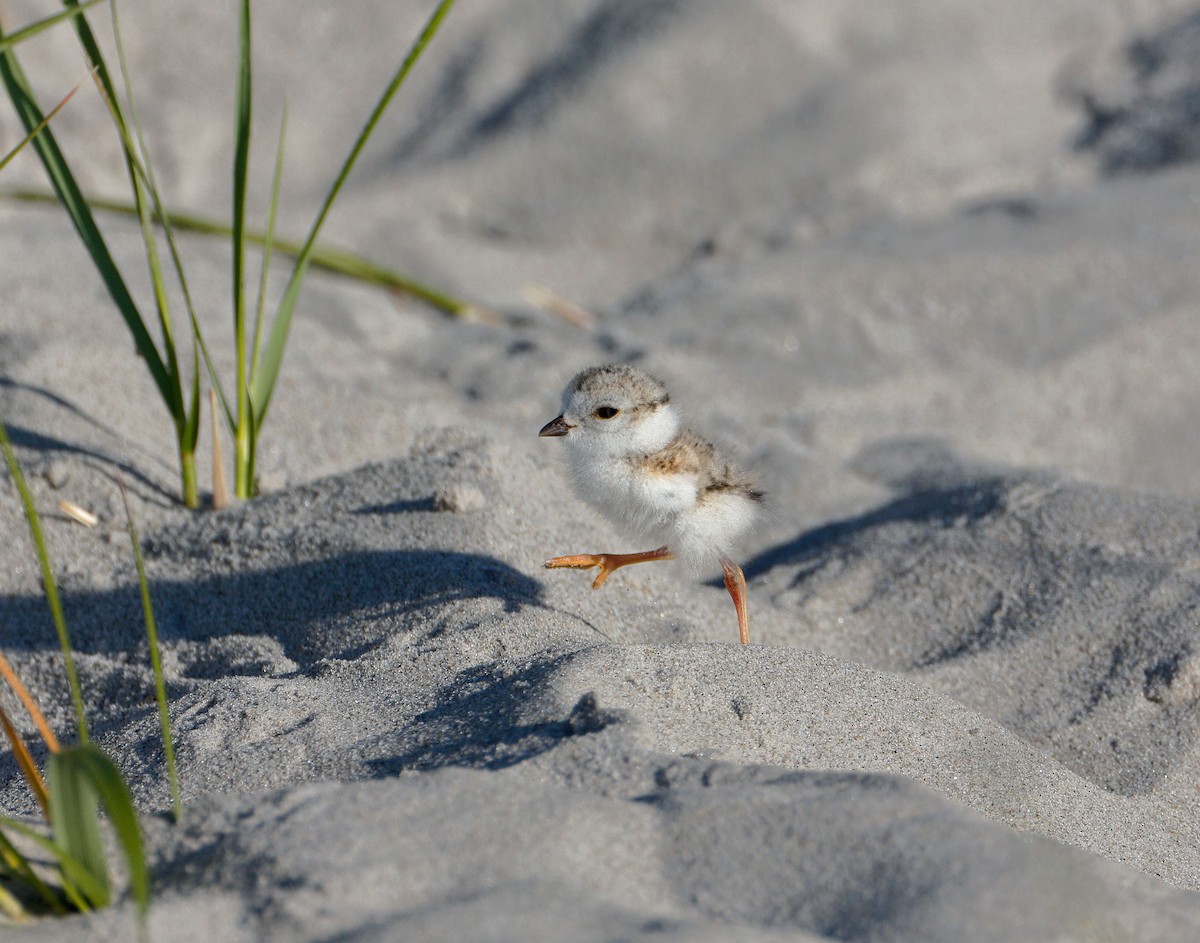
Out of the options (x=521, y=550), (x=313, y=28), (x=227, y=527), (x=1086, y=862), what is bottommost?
(x=1086, y=862)

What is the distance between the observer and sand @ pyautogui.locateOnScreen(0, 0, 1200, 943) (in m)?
1.72

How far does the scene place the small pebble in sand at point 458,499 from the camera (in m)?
3.06

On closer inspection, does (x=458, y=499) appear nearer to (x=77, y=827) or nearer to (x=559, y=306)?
(x=77, y=827)

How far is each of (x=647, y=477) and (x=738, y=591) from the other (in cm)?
34

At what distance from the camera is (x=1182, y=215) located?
5.08 meters

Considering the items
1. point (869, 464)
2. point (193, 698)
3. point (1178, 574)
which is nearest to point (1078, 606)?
point (1178, 574)

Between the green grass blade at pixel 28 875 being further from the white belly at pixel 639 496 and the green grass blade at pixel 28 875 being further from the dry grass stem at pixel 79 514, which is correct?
the dry grass stem at pixel 79 514

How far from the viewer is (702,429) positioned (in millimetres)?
3166

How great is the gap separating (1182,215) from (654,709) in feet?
13.4

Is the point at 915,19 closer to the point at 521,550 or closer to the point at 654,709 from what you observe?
the point at 521,550

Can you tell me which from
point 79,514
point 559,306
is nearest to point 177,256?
point 79,514

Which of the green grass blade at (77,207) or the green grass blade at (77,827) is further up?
the green grass blade at (77,207)

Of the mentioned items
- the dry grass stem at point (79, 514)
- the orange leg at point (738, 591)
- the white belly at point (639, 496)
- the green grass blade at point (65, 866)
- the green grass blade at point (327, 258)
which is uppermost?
the green grass blade at point (327, 258)

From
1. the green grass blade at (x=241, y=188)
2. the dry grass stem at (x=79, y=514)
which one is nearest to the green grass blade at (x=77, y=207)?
the green grass blade at (x=241, y=188)
